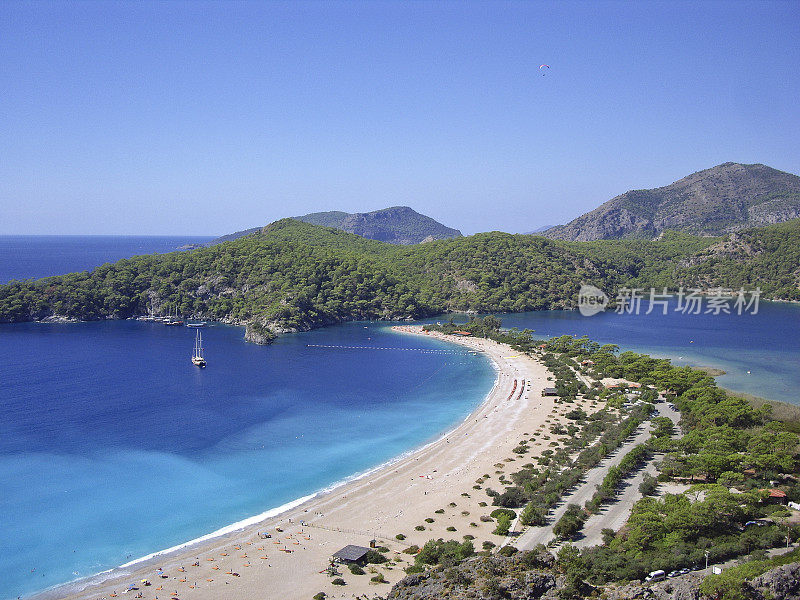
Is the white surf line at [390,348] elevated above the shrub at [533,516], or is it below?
above

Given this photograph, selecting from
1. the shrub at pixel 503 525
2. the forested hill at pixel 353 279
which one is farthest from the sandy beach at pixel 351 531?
the forested hill at pixel 353 279

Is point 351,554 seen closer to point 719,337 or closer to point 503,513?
point 503,513

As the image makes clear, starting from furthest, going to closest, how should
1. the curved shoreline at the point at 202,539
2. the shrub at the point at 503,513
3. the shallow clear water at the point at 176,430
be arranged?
1. the shallow clear water at the point at 176,430
2. the shrub at the point at 503,513
3. the curved shoreline at the point at 202,539

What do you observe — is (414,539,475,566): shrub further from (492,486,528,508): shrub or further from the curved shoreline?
the curved shoreline

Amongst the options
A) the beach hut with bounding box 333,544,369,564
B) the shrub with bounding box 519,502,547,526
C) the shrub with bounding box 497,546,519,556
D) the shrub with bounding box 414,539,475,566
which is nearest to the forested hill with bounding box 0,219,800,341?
the beach hut with bounding box 333,544,369,564

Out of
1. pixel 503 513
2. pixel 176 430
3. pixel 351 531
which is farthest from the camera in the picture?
pixel 176 430

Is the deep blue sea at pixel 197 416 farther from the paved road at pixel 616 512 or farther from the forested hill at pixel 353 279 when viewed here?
the paved road at pixel 616 512

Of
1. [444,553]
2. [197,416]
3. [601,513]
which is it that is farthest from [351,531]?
[197,416]
